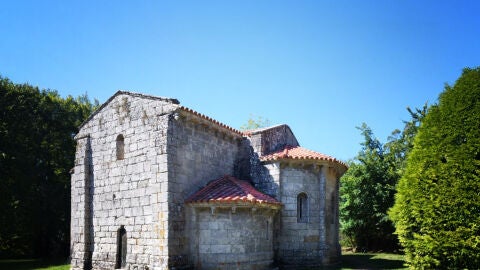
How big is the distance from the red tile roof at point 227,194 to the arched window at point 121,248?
287 centimetres

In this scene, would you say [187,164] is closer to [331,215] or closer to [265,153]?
[265,153]

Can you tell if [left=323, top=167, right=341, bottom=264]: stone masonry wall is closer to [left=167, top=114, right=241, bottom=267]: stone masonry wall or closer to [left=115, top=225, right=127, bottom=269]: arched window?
[left=167, top=114, right=241, bottom=267]: stone masonry wall

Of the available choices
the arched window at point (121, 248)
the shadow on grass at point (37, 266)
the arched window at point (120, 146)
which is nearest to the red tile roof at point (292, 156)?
the arched window at point (120, 146)

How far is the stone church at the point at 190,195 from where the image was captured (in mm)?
12461

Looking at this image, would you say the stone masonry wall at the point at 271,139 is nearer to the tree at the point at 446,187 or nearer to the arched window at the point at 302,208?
the arched window at the point at 302,208

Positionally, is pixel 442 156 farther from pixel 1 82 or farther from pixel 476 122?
pixel 1 82

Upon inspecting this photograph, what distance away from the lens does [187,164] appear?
13211 mm

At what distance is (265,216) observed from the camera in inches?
531

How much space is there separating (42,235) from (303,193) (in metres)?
19.2

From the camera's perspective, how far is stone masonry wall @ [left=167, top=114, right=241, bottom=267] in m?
12.2

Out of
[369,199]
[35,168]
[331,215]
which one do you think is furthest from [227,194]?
[35,168]

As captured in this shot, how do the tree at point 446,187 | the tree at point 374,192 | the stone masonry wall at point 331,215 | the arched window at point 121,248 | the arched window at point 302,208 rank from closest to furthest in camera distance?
1. the tree at point 446,187
2. the arched window at point 121,248
3. the arched window at point 302,208
4. the stone masonry wall at point 331,215
5. the tree at point 374,192

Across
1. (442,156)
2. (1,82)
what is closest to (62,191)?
(1,82)

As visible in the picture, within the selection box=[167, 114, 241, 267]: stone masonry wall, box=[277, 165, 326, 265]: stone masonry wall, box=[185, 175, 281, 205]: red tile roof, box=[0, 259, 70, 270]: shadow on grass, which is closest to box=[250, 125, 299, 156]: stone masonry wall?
box=[167, 114, 241, 267]: stone masonry wall
